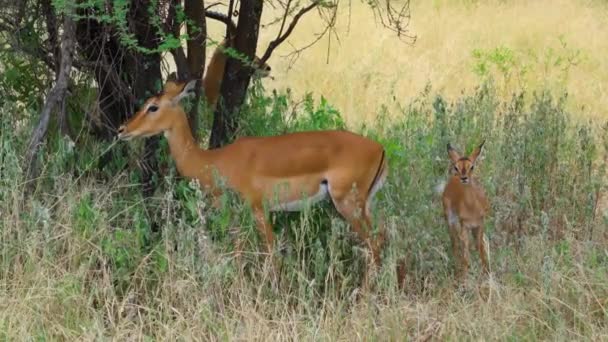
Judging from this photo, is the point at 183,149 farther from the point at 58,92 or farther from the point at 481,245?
the point at 481,245

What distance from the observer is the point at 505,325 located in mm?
4590

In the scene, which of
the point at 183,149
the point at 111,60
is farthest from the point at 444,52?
the point at 183,149

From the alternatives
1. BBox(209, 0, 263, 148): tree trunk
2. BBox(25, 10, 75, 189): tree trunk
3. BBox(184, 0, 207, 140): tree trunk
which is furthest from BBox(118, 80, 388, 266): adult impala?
BBox(209, 0, 263, 148): tree trunk

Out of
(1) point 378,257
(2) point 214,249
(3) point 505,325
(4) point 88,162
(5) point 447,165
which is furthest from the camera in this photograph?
(5) point 447,165

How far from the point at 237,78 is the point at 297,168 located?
3.71 ft

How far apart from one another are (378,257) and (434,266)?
0.35 meters

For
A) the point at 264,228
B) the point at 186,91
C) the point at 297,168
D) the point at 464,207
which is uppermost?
the point at 186,91

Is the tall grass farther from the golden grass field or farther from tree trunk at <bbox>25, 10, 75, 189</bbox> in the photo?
the golden grass field

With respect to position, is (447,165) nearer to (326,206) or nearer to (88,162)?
(326,206)

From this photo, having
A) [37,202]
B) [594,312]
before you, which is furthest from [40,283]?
[594,312]

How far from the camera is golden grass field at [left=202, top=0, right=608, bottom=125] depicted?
1020 centimetres

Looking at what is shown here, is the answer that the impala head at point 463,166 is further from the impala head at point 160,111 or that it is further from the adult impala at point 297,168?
the impala head at point 160,111

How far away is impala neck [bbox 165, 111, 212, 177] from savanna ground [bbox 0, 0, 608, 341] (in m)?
0.08

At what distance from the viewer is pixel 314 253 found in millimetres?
5242
